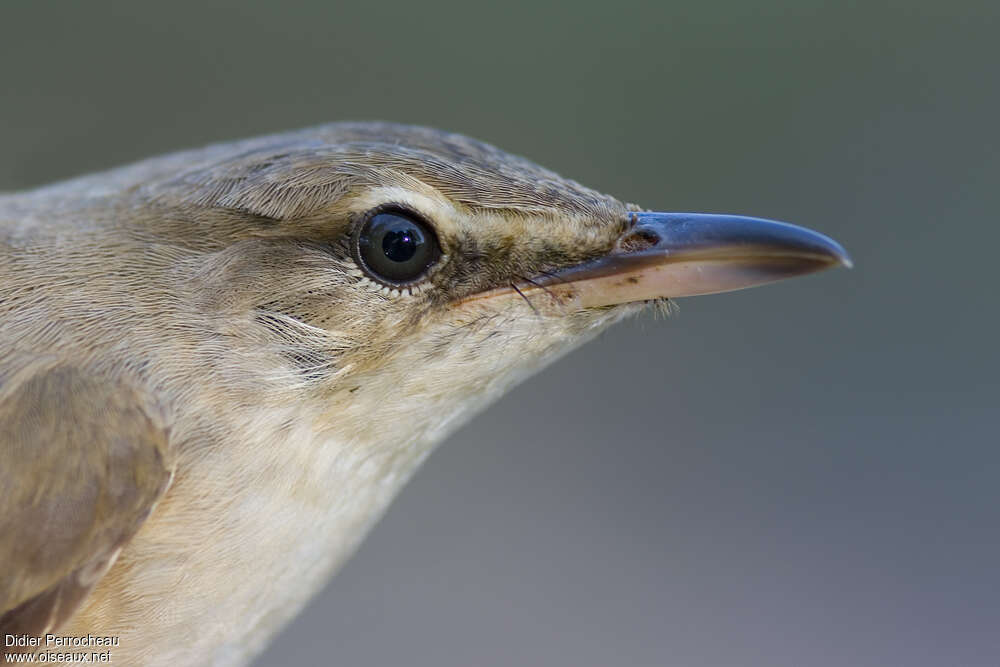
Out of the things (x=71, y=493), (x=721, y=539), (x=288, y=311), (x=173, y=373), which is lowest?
(x=721, y=539)

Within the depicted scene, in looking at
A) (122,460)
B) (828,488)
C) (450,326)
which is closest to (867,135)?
(828,488)

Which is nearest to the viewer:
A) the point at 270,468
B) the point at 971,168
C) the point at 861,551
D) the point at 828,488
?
the point at 270,468

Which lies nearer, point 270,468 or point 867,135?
point 270,468

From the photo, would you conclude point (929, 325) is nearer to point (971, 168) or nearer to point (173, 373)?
point (971, 168)

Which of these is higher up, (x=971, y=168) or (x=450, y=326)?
(x=971, y=168)

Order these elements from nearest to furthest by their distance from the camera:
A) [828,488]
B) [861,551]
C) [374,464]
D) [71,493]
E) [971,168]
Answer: [71,493] < [374,464] < [861,551] < [828,488] < [971,168]

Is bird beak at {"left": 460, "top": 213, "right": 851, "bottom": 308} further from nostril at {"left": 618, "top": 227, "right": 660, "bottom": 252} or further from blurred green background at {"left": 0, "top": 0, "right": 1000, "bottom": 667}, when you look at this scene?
blurred green background at {"left": 0, "top": 0, "right": 1000, "bottom": 667}

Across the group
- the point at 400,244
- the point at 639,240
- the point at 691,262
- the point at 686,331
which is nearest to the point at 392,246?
the point at 400,244
